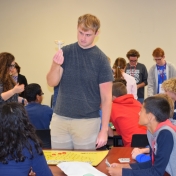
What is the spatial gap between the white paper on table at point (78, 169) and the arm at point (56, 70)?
66 cm

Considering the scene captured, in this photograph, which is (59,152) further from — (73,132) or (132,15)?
(132,15)

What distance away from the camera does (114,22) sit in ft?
22.1

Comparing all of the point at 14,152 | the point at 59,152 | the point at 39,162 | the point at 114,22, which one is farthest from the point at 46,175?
the point at 114,22

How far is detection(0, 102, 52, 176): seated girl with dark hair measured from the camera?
1713 mm

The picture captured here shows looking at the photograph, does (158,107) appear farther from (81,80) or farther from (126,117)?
(126,117)

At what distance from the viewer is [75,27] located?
688cm

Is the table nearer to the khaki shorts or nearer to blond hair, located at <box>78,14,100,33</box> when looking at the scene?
the khaki shorts

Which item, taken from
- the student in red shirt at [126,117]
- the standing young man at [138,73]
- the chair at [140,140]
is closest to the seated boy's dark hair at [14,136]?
the chair at [140,140]

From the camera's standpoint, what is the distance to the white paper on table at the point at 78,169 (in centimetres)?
177

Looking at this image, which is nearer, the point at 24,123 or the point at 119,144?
the point at 24,123

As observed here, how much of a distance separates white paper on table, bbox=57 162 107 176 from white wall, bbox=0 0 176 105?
512cm

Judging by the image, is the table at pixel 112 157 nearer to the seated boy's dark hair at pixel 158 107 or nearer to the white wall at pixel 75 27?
the seated boy's dark hair at pixel 158 107

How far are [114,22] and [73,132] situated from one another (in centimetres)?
487

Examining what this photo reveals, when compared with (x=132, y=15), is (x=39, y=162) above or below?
below
